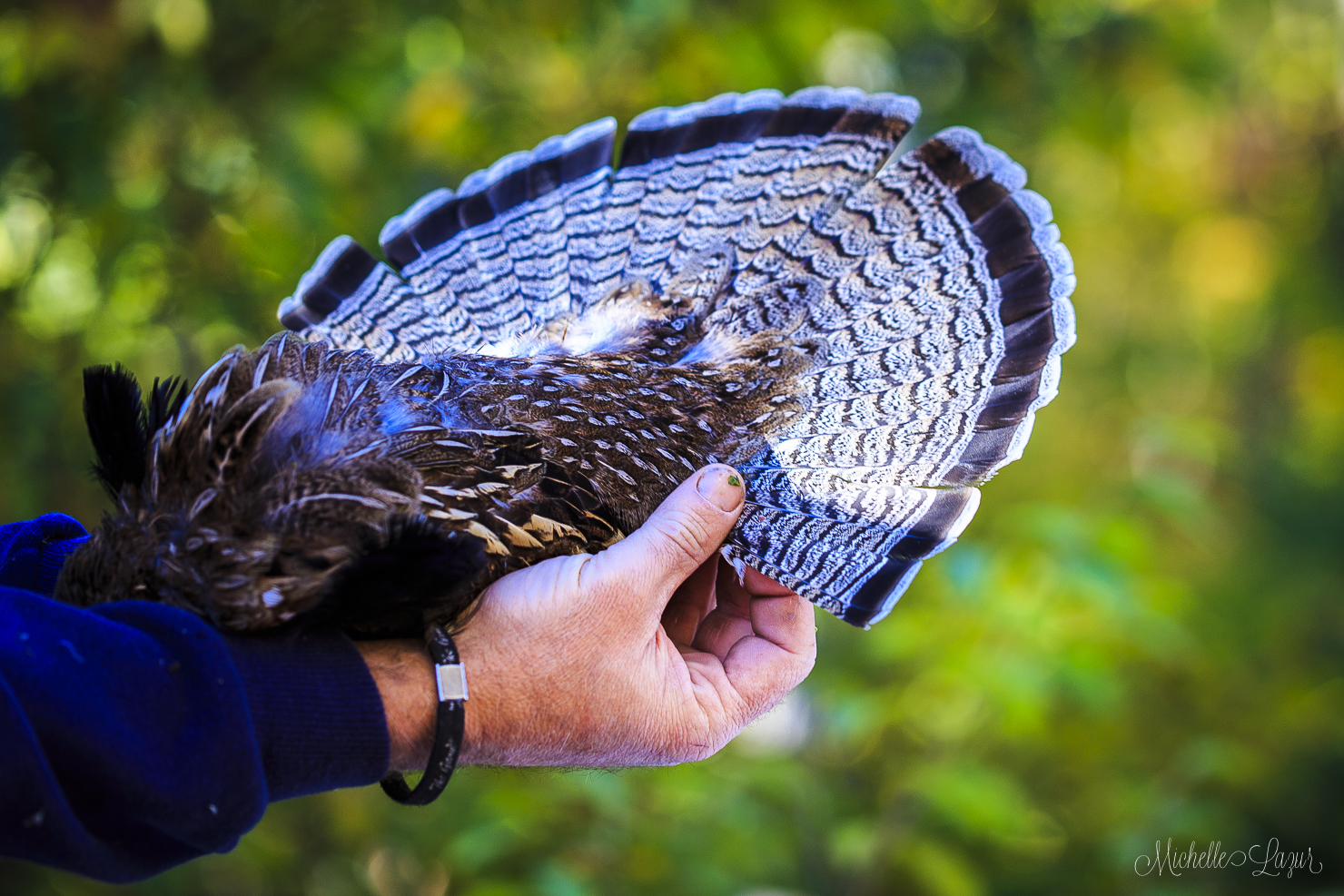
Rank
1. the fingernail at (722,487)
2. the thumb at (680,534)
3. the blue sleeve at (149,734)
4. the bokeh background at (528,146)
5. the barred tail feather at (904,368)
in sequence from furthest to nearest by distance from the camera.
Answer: the bokeh background at (528,146) < the barred tail feather at (904,368) < the fingernail at (722,487) < the thumb at (680,534) < the blue sleeve at (149,734)

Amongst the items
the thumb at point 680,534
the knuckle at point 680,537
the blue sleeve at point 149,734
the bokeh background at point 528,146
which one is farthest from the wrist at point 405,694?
the bokeh background at point 528,146

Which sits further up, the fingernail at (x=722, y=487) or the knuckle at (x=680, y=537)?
the fingernail at (x=722, y=487)

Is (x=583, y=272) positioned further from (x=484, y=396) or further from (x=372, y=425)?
(x=372, y=425)

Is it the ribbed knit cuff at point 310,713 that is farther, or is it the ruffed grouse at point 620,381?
the ruffed grouse at point 620,381

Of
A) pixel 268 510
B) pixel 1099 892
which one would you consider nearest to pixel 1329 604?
pixel 1099 892

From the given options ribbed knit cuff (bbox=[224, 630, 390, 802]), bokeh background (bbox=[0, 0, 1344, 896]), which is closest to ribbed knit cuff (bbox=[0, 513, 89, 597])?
ribbed knit cuff (bbox=[224, 630, 390, 802])

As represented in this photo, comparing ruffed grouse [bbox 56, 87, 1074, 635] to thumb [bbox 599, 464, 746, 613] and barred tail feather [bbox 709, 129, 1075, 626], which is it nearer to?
barred tail feather [bbox 709, 129, 1075, 626]

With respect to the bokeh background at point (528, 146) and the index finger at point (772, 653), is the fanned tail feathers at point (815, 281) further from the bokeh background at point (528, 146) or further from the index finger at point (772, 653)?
the bokeh background at point (528, 146)

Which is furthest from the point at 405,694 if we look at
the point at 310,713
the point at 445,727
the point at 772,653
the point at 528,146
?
the point at 528,146
